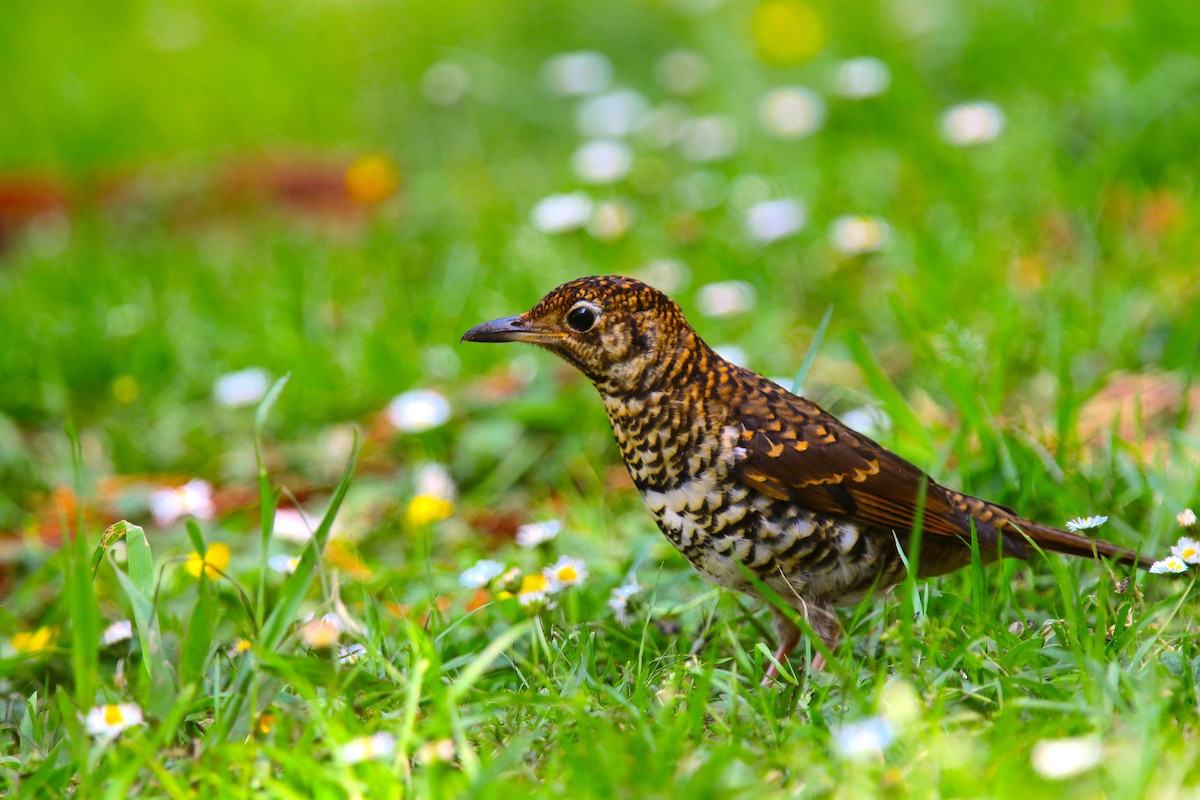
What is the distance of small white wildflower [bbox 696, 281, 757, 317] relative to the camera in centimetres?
548

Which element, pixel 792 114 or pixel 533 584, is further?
pixel 792 114

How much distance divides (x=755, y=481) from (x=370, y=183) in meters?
4.93

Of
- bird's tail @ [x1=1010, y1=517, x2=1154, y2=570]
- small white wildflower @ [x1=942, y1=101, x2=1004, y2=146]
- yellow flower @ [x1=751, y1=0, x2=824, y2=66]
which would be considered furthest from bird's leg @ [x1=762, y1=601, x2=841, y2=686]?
yellow flower @ [x1=751, y1=0, x2=824, y2=66]

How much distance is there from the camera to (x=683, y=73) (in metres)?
8.55

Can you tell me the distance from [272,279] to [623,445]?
351 cm

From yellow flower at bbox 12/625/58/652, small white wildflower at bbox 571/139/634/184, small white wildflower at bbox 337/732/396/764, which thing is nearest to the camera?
small white wildflower at bbox 337/732/396/764

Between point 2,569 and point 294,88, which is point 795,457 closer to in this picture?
point 2,569

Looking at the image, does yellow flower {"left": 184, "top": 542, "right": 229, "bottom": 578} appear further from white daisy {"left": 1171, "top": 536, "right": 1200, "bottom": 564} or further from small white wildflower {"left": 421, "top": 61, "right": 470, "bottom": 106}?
small white wildflower {"left": 421, "top": 61, "right": 470, "bottom": 106}

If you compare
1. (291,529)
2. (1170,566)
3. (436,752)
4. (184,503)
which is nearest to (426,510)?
(291,529)

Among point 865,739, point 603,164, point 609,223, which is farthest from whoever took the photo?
point 603,164

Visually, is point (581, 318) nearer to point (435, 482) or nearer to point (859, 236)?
point (435, 482)

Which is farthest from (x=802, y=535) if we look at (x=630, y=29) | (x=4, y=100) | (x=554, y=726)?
(x=4, y=100)

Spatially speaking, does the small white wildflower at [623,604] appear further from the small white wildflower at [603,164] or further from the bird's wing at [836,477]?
the small white wildflower at [603,164]

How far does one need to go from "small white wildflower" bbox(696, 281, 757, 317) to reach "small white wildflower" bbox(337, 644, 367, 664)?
8.40ft
